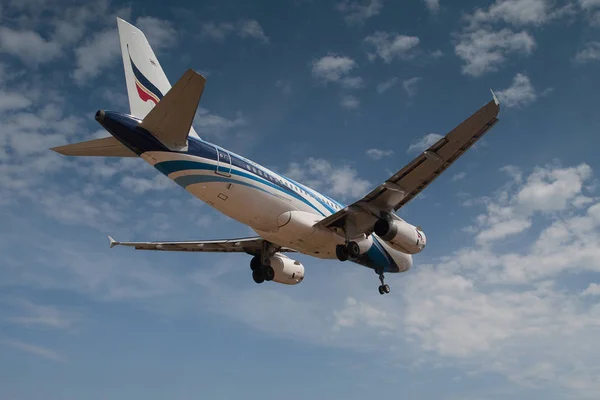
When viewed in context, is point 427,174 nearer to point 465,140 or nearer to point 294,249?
point 465,140

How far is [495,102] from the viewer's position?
19.5 m

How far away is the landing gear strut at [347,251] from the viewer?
24.3 m

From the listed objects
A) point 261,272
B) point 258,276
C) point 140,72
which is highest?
point 140,72

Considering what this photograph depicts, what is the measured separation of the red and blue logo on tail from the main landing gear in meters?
9.51

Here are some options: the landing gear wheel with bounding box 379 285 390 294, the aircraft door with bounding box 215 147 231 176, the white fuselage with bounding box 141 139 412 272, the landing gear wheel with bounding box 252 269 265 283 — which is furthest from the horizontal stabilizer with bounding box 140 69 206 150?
the landing gear wheel with bounding box 379 285 390 294

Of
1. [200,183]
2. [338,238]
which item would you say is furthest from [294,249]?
[200,183]

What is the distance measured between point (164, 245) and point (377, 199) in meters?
11.3

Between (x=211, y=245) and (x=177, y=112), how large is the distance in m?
10.9

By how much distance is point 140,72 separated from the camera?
2288 centimetres

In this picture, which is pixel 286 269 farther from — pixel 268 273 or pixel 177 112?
pixel 177 112

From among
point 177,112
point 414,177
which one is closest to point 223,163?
point 177,112

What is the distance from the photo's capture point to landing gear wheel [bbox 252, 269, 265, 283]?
2822cm

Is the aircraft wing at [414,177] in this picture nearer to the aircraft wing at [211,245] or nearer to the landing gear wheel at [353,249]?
the landing gear wheel at [353,249]

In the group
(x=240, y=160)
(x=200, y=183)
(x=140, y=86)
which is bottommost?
(x=200, y=183)
